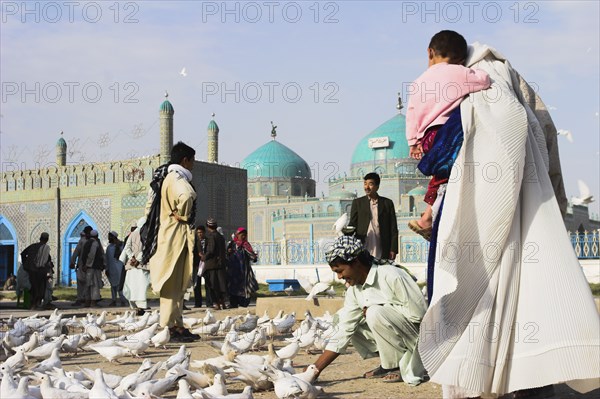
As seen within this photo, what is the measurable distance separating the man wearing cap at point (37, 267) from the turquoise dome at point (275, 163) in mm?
31582

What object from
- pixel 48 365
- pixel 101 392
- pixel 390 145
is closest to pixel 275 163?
pixel 390 145

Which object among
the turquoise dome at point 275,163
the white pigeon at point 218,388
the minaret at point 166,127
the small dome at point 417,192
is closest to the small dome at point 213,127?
the minaret at point 166,127

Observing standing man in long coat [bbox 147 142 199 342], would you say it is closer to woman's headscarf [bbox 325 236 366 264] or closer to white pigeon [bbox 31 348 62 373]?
white pigeon [bbox 31 348 62 373]

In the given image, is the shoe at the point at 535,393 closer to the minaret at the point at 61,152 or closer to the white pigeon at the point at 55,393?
the white pigeon at the point at 55,393

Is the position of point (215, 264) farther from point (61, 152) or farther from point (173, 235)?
point (61, 152)

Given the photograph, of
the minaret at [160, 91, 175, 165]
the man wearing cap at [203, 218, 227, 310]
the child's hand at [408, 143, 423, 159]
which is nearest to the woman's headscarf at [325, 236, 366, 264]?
the child's hand at [408, 143, 423, 159]

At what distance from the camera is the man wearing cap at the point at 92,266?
454 inches

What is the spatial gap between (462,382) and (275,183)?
3970 cm

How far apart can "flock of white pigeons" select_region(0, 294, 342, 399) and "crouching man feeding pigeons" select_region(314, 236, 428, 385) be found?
1.03ft

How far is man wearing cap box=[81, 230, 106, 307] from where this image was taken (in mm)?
11523

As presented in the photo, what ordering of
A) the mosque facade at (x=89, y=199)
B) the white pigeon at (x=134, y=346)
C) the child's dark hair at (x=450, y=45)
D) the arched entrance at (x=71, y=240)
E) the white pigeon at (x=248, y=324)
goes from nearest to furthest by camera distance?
the child's dark hair at (x=450, y=45)
the white pigeon at (x=134, y=346)
the white pigeon at (x=248, y=324)
the mosque facade at (x=89, y=199)
the arched entrance at (x=71, y=240)

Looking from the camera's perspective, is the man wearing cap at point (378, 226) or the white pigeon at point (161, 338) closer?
the white pigeon at point (161, 338)

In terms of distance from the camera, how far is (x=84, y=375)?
12.5ft

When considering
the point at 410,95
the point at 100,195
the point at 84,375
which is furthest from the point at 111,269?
the point at 100,195
